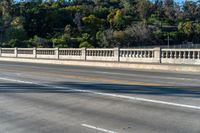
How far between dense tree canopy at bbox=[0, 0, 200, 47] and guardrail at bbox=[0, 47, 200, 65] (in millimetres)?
35131

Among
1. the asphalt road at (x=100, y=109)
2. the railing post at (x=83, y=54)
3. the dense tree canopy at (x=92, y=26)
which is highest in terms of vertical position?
the dense tree canopy at (x=92, y=26)

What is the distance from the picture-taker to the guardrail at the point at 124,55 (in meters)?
30.4

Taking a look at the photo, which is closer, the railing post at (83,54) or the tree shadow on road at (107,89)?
the tree shadow on road at (107,89)

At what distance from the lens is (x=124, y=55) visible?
117 feet

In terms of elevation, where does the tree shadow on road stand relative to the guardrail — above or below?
below

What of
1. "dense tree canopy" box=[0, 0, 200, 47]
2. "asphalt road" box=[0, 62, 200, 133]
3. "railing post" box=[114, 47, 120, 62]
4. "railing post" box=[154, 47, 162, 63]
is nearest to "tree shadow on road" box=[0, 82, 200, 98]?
"asphalt road" box=[0, 62, 200, 133]

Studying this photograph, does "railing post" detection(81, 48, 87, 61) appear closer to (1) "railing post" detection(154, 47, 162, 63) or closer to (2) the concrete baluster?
(2) the concrete baluster

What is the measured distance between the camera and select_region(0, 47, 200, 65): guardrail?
1197 inches

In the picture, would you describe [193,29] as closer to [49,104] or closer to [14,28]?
[14,28]

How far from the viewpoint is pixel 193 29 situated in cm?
11000

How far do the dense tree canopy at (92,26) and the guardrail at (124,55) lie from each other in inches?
1383

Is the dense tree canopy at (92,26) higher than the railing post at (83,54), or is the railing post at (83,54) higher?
the dense tree canopy at (92,26)

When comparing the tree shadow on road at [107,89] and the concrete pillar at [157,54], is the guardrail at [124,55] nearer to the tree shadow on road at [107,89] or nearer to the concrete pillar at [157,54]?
the concrete pillar at [157,54]

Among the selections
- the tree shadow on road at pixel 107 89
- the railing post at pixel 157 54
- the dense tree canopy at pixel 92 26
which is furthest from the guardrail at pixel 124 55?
the dense tree canopy at pixel 92 26
